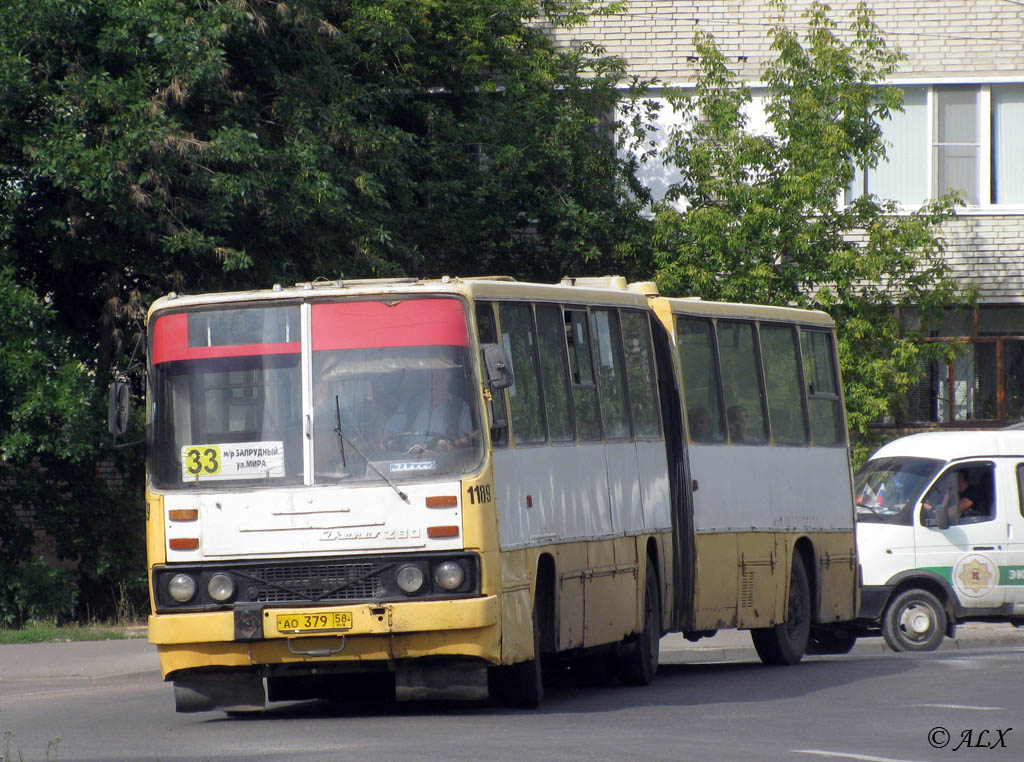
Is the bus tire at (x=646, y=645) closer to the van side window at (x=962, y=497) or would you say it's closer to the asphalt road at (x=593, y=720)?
the asphalt road at (x=593, y=720)

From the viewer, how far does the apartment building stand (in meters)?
29.5

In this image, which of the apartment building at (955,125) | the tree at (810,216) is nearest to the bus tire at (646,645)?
the tree at (810,216)

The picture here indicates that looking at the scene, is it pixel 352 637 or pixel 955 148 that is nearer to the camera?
pixel 352 637

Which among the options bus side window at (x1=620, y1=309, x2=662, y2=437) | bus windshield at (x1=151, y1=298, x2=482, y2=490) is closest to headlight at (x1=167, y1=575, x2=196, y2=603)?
bus windshield at (x1=151, y1=298, x2=482, y2=490)

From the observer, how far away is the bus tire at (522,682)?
481 inches

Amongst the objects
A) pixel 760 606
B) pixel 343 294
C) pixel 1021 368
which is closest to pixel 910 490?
pixel 760 606

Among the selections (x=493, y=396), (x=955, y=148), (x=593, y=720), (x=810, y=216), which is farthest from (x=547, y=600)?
(x=955, y=148)

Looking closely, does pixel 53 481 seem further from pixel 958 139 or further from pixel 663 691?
pixel 958 139

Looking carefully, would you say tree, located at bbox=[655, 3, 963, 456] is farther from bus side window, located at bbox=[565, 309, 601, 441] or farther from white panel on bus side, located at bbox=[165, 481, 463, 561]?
white panel on bus side, located at bbox=[165, 481, 463, 561]

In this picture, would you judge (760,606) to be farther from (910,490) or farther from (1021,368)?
(1021,368)

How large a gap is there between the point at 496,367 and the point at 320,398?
113 cm

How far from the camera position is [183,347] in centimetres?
1187

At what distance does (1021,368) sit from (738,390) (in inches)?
570

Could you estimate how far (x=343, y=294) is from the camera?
11750 millimetres
